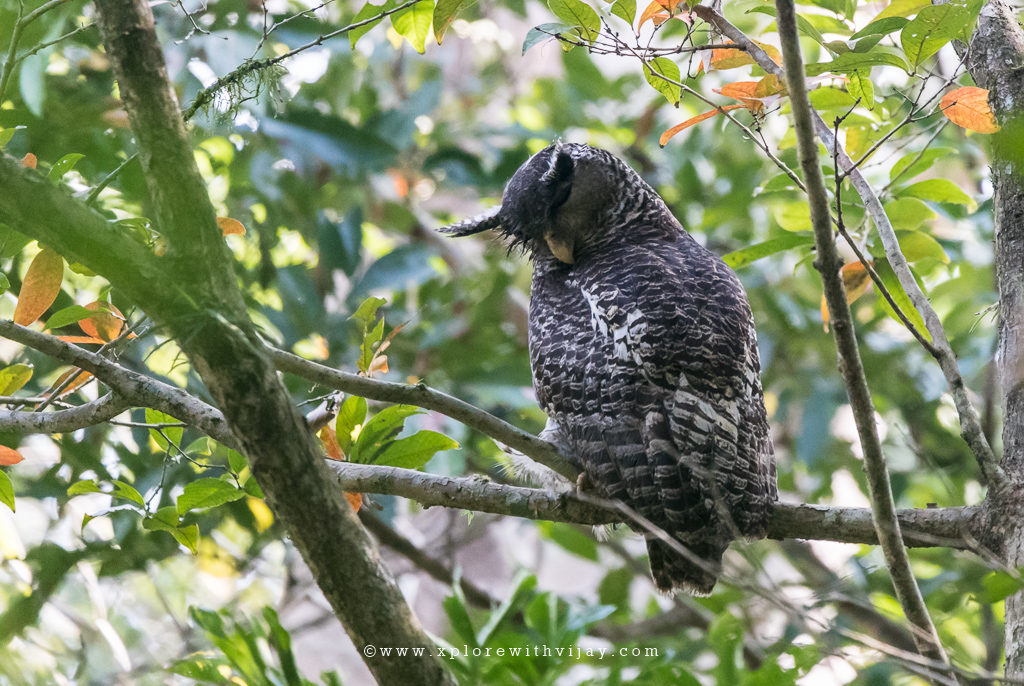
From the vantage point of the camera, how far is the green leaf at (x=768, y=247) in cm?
280

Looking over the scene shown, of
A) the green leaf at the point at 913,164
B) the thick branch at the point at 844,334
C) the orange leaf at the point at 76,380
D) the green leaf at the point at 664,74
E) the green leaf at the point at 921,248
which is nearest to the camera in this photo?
the thick branch at the point at 844,334

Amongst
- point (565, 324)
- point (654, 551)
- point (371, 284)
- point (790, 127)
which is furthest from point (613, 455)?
point (371, 284)

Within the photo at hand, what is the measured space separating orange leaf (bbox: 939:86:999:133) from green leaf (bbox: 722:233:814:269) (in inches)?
27.8

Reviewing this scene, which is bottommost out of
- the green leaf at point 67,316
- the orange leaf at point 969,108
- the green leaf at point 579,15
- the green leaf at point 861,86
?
the green leaf at point 67,316

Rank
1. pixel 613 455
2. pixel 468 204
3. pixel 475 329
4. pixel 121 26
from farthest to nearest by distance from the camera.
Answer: pixel 468 204, pixel 475 329, pixel 613 455, pixel 121 26

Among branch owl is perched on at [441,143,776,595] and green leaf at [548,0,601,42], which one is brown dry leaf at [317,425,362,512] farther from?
green leaf at [548,0,601,42]

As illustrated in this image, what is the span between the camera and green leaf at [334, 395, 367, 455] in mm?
2438

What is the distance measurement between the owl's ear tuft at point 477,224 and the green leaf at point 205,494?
150cm

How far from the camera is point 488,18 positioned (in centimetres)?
786

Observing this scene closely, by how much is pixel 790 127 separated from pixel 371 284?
229cm

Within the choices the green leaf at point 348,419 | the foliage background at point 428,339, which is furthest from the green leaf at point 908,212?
the green leaf at point 348,419

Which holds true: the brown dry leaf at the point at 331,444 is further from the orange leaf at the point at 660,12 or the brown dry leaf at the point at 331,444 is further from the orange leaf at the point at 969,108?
the orange leaf at the point at 969,108

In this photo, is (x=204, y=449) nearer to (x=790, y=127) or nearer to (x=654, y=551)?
(x=654, y=551)

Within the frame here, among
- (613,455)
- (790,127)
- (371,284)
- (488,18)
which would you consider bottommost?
(613,455)
